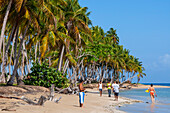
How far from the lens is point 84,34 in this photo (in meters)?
34.9

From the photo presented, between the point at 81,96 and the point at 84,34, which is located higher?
the point at 84,34

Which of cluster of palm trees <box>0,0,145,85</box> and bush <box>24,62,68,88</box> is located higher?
cluster of palm trees <box>0,0,145,85</box>

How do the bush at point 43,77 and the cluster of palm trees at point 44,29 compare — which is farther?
the bush at point 43,77

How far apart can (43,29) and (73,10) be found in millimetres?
5206

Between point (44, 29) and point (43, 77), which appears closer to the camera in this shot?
point (43, 77)

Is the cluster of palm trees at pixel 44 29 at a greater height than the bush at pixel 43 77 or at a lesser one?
greater

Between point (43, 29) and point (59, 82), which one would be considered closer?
point (59, 82)

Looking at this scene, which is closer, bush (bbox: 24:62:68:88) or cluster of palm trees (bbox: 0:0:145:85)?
cluster of palm trees (bbox: 0:0:145:85)

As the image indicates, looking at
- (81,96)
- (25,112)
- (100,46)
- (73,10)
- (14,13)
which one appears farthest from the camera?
(100,46)

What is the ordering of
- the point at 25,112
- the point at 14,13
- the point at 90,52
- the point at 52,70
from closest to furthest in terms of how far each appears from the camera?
1. the point at 25,112
2. the point at 14,13
3. the point at 52,70
4. the point at 90,52

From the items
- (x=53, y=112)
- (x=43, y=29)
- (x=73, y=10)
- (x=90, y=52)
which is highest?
(x=73, y=10)

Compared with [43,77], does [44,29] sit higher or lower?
higher

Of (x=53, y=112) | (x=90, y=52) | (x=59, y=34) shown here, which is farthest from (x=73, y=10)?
(x=53, y=112)

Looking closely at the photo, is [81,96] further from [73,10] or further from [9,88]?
[73,10]
